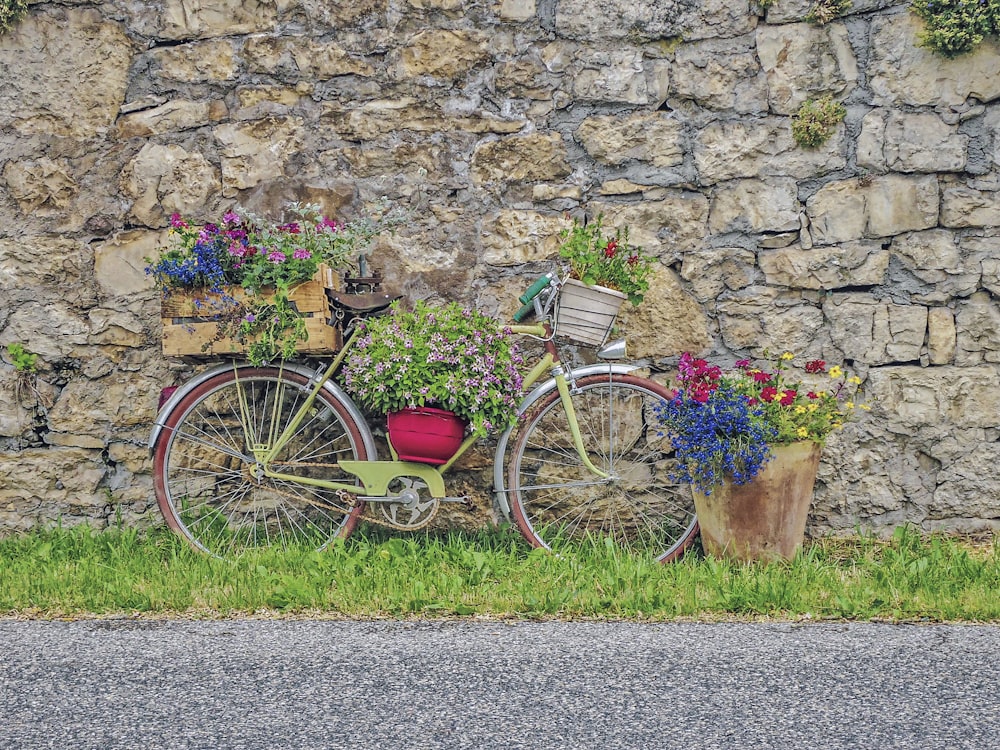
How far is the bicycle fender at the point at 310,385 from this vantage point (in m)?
4.38

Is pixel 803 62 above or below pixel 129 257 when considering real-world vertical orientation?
above

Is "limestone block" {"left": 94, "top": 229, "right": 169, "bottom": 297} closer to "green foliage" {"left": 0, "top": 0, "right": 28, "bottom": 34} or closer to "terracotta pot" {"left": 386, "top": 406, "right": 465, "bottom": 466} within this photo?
"green foliage" {"left": 0, "top": 0, "right": 28, "bottom": 34}

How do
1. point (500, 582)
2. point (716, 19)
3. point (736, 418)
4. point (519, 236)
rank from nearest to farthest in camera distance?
point (500, 582)
point (736, 418)
point (716, 19)
point (519, 236)

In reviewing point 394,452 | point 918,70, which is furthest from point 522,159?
point 918,70

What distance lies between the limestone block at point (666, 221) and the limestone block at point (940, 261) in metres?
0.89

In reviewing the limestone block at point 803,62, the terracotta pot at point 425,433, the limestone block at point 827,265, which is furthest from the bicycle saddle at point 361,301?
the limestone block at point 803,62

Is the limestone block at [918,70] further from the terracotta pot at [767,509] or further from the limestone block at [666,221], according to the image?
the terracotta pot at [767,509]

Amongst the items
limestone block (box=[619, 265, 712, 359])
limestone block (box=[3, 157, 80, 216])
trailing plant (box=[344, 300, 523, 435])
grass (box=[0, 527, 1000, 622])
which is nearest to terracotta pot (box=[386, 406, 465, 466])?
trailing plant (box=[344, 300, 523, 435])

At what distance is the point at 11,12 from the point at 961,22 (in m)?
4.32

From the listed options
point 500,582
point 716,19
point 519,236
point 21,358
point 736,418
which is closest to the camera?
point 500,582

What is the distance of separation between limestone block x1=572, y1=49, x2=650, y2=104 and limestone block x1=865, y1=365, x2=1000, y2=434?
167cm

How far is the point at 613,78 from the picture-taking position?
4566 mm

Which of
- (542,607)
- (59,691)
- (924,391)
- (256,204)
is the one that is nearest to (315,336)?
(256,204)

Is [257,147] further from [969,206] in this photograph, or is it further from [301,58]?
[969,206]
